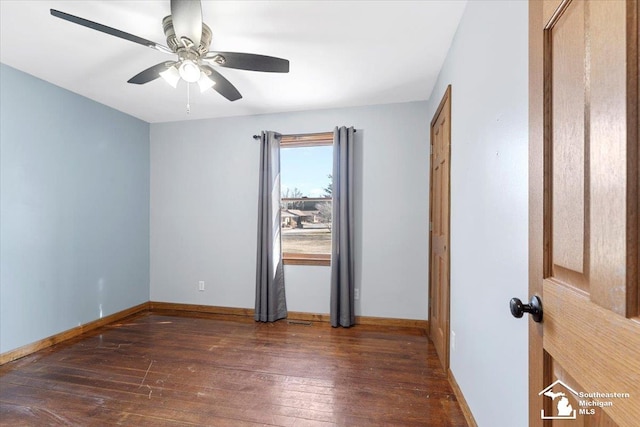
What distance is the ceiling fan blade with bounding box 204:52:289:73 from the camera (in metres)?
1.79

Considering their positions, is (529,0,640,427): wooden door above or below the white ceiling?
below

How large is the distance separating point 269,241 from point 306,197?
0.72 m

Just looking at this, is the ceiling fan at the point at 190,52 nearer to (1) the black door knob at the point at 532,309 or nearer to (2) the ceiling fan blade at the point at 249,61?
(2) the ceiling fan blade at the point at 249,61

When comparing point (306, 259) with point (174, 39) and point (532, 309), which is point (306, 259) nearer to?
point (174, 39)

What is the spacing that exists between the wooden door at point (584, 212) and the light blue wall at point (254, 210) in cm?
248

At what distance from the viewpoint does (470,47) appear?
1.71 metres

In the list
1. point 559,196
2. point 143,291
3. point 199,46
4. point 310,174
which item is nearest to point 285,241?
point 310,174

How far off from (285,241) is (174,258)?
61.6 inches

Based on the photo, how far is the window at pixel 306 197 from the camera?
3561mm

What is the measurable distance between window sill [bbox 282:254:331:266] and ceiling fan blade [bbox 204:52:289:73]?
2.22 meters

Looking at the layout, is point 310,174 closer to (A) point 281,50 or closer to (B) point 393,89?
(B) point 393,89

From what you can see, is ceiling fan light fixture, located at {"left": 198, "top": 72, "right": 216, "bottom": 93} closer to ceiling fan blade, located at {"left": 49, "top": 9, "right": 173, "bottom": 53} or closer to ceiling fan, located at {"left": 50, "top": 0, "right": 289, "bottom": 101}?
ceiling fan, located at {"left": 50, "top": 0, "right": 289, "bottom": 101}

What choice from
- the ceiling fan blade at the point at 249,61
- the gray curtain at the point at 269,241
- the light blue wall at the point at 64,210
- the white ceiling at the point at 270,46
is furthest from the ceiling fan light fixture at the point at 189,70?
the light blue wall at the point at 64,210

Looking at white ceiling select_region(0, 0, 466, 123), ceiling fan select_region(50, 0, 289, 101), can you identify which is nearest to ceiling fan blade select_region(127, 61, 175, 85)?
ceiling fan select_region(50, 0, 289, 101)
